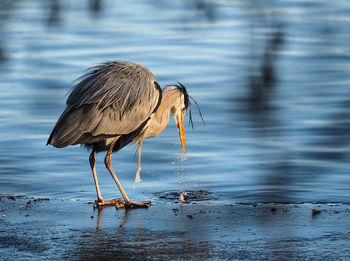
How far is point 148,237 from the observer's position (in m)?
4.93

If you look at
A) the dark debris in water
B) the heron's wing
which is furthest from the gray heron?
the dark debris in water

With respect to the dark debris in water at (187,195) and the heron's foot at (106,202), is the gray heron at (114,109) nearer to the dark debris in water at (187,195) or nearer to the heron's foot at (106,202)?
the heron's foot at (106,202)

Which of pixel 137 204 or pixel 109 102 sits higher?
pixel 109 102

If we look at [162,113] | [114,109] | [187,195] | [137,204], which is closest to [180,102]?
[162,113]

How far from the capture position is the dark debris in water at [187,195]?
6.34 meters

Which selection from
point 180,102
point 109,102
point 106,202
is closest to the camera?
point 106,202

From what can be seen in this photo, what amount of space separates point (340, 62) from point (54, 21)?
80 centimetres

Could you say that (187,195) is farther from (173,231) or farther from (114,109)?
(173,231)

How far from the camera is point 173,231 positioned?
511cm

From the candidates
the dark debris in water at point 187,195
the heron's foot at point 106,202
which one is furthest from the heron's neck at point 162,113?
the heron's foot at point 106,202

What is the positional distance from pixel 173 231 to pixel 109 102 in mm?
1779

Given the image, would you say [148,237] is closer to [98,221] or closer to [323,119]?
[98,221]

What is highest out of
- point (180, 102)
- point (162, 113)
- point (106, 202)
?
point (180, 102)

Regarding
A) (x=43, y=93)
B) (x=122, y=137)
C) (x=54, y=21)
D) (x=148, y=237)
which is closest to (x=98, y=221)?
(x=148, y=237)
